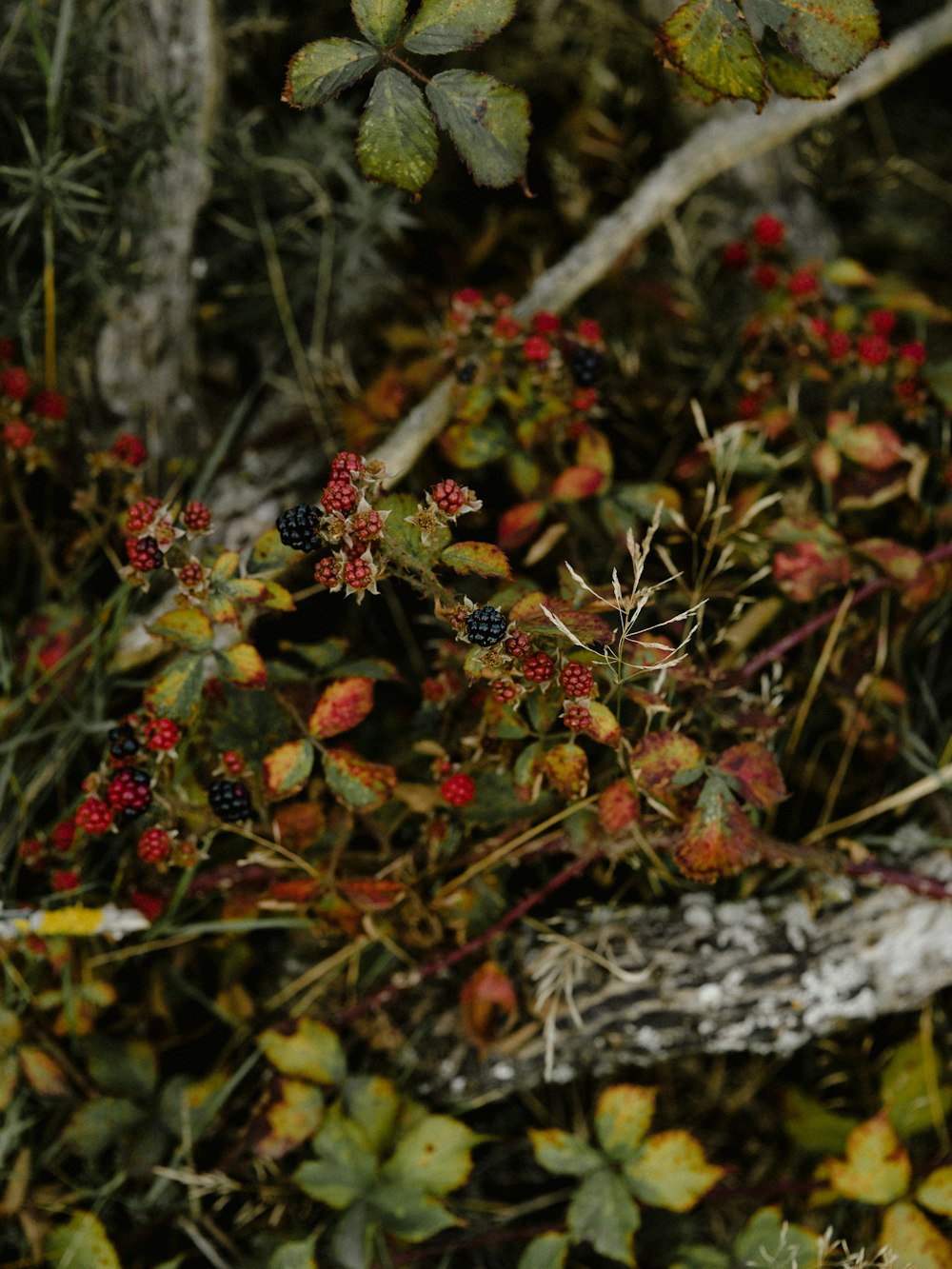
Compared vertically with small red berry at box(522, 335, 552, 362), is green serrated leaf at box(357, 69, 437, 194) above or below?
above

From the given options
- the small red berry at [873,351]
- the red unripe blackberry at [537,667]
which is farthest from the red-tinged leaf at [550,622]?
the small red berry at [873,351]

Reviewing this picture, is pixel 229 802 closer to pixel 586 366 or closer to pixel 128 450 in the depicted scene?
pixel 128 450

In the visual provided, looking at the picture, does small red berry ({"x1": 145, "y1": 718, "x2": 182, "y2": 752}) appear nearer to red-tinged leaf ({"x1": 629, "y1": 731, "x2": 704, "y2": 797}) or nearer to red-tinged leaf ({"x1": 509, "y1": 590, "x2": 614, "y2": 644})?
red-tinged leaf ({"x1": 509, "y1": 590, "x2": 614, "y2": 644})

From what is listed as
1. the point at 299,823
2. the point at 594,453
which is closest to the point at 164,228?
the point at 594,453

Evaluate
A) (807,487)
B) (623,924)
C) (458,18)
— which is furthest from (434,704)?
(458,18)

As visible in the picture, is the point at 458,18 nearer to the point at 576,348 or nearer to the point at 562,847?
the point at 576,348

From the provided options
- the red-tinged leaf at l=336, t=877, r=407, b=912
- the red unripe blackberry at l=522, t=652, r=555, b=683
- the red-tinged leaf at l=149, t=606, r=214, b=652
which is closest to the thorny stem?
the red-tinged leaf at l=336, t=877, r=407, b=912
